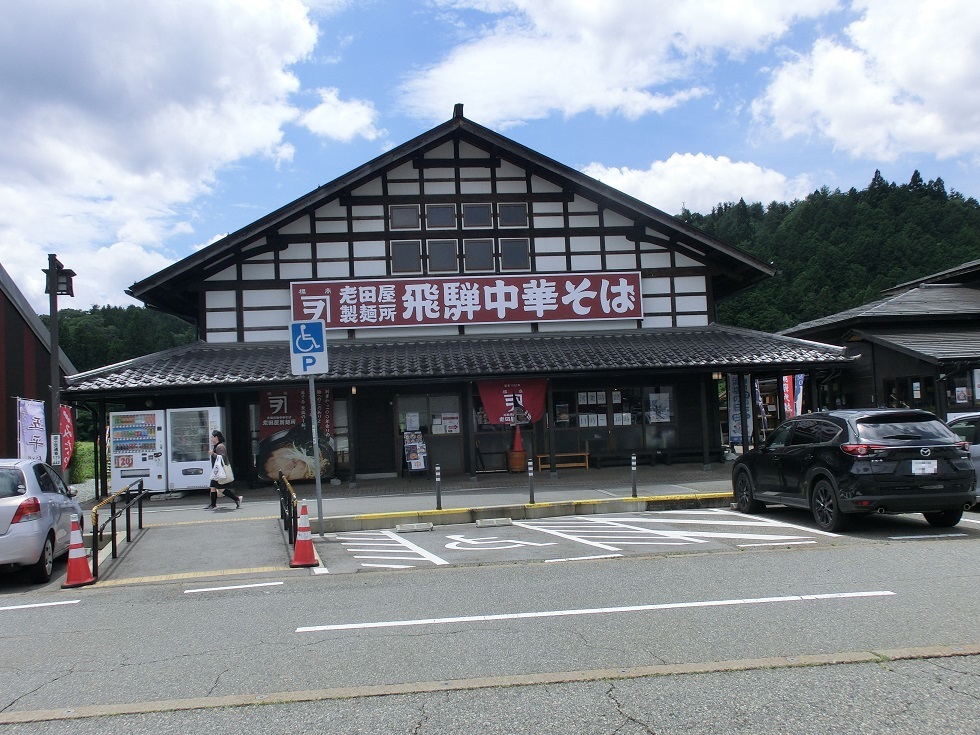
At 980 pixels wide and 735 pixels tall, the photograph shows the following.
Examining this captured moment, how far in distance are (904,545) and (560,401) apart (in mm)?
12108

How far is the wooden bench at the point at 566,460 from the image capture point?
2077 centimetres

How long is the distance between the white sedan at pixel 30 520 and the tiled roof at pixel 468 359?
8312 mm

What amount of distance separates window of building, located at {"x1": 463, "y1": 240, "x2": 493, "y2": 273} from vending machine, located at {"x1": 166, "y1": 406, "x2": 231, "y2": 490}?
290 inches

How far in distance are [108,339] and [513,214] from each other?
1648 inches

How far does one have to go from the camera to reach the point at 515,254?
71.7ft

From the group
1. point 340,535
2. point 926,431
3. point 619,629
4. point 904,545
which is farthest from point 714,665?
point 340,535

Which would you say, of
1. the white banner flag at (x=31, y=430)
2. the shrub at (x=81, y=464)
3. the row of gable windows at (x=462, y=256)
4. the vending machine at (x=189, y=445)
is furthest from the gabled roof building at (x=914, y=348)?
the shrub at (x=81, y=464)

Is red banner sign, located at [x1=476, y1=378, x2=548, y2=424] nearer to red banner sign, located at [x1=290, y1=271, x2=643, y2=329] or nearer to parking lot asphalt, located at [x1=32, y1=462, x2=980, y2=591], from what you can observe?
parking lot asphalt, located at [x1=32, y1=462, x2=980, y2=591]

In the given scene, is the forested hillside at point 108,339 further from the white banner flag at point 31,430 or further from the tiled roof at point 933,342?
the tiled roof at point 933,342

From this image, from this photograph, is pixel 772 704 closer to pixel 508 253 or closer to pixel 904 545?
pixel 904 545

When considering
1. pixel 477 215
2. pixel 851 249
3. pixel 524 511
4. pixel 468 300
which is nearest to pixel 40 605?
pixel 524 511

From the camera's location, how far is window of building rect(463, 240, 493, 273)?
853 inches

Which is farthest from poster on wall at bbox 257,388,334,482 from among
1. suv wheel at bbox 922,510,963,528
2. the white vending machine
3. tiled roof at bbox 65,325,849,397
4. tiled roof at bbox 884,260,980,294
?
tiled roof at bbox 884,260,980,294

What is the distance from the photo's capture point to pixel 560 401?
21.3 meters
